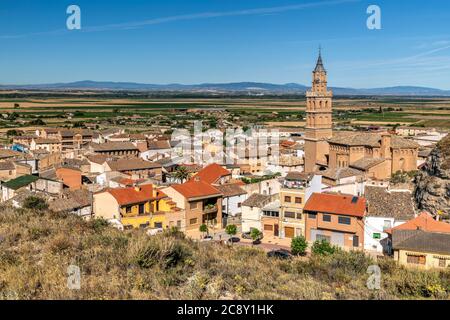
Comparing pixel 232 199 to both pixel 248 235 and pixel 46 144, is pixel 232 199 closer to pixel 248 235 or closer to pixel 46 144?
pixel 248 235

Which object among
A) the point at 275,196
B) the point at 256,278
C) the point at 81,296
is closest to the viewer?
the point at 81,296

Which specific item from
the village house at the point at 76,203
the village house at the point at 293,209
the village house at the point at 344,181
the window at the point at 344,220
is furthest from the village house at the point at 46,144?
the window at the point at 344,220

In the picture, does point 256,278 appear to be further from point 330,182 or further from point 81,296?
point 330,182

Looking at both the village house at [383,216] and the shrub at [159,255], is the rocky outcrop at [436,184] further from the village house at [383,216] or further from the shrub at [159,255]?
the shrub at [159,255]

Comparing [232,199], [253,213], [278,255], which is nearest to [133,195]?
[253,213]

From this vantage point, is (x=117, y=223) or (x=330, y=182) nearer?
(x=117, y=223)
